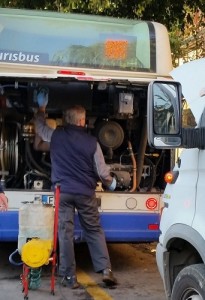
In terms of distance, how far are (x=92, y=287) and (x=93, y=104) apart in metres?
2.26

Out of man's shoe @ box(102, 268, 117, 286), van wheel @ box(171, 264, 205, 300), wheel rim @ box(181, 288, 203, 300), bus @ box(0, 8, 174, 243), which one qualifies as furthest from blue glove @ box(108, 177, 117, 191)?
wheel rim @ box(181, 288, 203, 300)

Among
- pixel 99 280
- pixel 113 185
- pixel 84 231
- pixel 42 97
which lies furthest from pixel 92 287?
pixel 42 97

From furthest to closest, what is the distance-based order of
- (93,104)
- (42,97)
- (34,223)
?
(93,104)
(42,97)
(34,223)

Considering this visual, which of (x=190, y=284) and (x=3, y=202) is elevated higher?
(x=3, y=202)

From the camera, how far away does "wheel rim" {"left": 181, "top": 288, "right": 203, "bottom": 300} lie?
3.69 m

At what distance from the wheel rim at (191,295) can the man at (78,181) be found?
2.24 metres

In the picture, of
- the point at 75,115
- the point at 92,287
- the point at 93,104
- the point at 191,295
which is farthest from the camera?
the point at 93,104

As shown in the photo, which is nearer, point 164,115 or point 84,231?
point 164,115

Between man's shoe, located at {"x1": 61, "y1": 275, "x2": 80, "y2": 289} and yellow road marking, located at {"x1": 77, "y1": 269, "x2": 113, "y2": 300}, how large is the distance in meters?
0.14

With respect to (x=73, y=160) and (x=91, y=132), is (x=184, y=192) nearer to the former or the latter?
(x=73, y=160)

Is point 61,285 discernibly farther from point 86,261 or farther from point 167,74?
point 167,74

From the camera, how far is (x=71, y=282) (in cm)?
595

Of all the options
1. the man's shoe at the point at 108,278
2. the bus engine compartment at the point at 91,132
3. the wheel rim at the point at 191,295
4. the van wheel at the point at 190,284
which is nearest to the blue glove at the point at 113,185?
the bus engine compartment at the point at 91,132

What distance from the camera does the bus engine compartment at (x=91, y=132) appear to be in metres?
6.65
